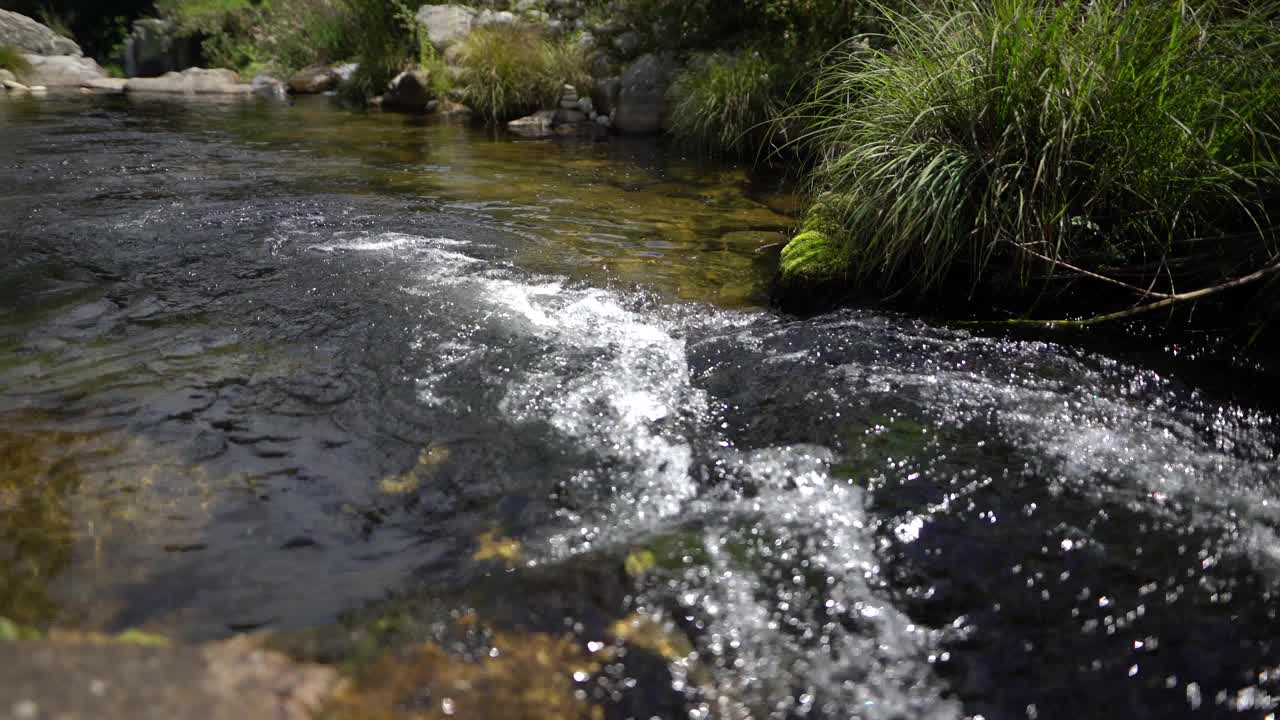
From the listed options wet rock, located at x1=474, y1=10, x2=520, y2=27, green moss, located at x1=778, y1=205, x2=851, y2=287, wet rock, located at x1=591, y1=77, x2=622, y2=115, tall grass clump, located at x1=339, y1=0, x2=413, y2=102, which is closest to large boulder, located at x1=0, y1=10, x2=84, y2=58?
tall grass clump, located at x1=339, y1=0, x2=413, y2=102

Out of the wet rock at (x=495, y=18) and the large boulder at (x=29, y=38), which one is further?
the large boulder at (x=29, y=38)

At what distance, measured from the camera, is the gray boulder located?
31.7 ft

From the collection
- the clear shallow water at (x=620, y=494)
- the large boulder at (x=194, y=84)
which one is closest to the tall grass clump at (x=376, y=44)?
the large boulder at (x=194, y=84)

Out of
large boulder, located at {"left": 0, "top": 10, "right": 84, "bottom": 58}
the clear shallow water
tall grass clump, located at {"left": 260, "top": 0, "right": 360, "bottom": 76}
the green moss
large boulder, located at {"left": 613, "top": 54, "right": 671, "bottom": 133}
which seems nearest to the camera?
the clear shallow water

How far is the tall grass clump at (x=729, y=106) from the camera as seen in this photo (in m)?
7.70

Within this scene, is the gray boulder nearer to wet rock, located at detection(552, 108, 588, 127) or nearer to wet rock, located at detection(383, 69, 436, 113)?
wet rock, located at detection(552, 108, 588, 127)

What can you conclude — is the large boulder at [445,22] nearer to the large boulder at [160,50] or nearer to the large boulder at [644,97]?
the large boulder at [644,97]

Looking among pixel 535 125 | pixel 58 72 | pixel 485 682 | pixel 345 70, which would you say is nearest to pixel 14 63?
pixel 58 72

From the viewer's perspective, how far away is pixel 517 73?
10516 millimetres

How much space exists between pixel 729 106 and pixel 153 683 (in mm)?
7274

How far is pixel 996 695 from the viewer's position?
1.74 metres

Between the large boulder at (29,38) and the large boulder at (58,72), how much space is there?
2.65 feet

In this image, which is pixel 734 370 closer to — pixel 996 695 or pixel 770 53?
pixel 996 695

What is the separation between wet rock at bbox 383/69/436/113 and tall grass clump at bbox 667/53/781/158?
4984mm
